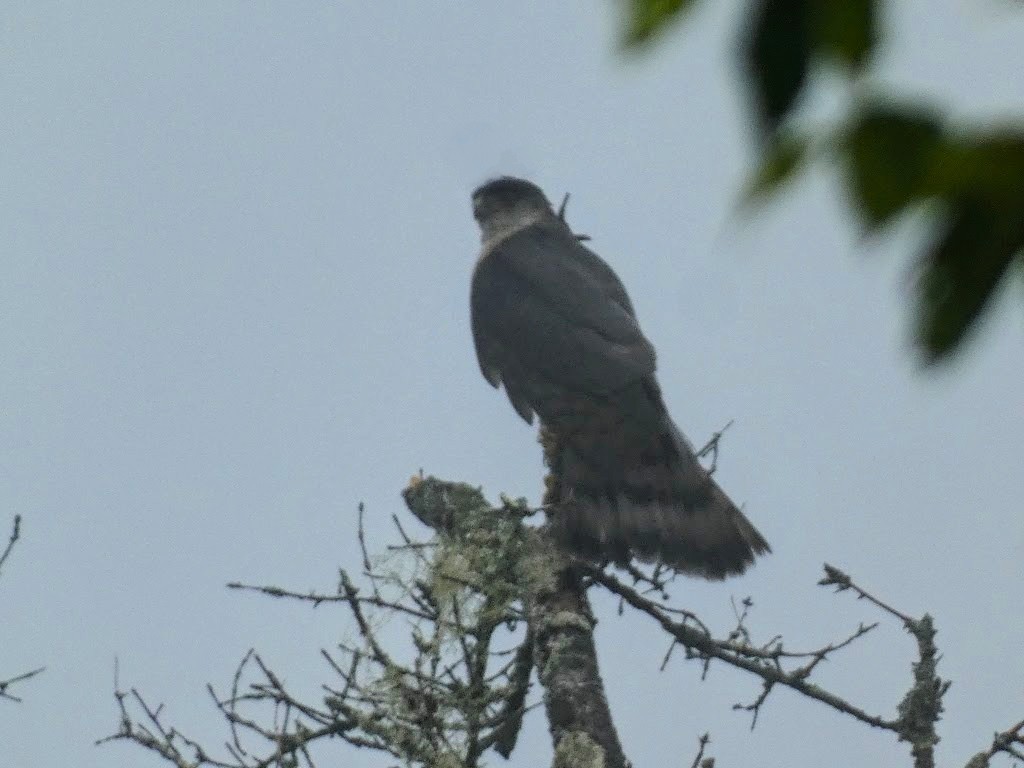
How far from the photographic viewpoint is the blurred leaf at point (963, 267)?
19.6 inches

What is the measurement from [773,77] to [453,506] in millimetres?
4122

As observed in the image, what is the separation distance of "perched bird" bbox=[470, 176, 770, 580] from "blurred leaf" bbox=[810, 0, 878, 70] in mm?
3874

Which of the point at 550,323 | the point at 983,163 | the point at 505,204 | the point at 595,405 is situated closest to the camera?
the point at 983,163

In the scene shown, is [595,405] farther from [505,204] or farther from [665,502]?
[505,204]

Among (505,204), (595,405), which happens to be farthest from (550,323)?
(505,204)

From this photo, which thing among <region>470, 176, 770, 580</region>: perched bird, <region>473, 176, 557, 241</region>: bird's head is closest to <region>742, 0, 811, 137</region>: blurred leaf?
<region>470, 176, 770, 580</region>: perched bird

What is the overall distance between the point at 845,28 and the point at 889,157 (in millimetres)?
41

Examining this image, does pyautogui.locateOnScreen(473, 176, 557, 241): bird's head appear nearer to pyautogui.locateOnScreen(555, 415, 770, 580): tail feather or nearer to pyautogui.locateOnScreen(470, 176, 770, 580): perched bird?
pyautogui.locateOnScreen(470, 176, 770, 580): perched bird

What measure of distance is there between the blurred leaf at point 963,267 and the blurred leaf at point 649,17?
10 centimetres

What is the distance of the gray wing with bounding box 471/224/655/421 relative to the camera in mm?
5742

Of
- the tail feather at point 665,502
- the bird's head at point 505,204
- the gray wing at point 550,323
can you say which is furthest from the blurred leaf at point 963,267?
the bird's head at point 505,204

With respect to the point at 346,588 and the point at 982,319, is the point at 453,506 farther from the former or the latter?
the point at 982,319

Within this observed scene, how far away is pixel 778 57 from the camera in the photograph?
1.68 ft

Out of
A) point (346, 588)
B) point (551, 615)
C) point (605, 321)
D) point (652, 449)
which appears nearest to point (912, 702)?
point (551, 615)
